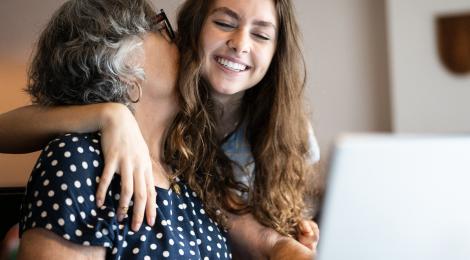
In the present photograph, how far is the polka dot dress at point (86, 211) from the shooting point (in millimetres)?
743

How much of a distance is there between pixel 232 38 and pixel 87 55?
37 centimetres

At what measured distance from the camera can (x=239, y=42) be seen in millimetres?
1091

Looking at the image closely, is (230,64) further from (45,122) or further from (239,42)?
(45,122)

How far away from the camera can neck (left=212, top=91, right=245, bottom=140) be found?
47.9 inches

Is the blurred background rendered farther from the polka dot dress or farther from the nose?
the polka dot dress

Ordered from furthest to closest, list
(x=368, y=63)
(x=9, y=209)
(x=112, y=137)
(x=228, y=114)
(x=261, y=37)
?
(x=368, y=63), (x=9, y=209), (x=228, y=114), (x=261, y=37), (x=112, y=137)

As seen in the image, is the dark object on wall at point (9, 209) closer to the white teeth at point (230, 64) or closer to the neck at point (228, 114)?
the neck at point (228, 114)

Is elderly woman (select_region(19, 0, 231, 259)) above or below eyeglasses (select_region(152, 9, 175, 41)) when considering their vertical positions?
below

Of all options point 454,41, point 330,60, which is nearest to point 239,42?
point 330,60

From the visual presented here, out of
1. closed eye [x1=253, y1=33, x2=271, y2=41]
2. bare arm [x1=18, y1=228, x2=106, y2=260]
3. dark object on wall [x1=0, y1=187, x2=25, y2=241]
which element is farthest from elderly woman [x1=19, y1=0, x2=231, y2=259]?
dark object on wall [x1=0, y1=187, x2=25, y2=241]

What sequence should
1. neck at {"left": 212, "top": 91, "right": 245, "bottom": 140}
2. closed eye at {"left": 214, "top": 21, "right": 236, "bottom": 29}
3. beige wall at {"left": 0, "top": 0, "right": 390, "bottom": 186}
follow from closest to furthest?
1. closed eye at {"left": 214, "top": 21, "right": 236, "bottom": 29}
2. neck at {"left": 212, "top": 91, "right": 245, "bottom": 140}
3. beige wall at {"left": 0, "top": 0, "right": 390, "bottom": 186}

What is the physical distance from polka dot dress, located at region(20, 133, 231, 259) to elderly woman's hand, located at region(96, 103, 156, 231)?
0.02m

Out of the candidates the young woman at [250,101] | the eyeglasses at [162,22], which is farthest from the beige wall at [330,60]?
the eyeglasses at [162,22]

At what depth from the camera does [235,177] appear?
1.24m
